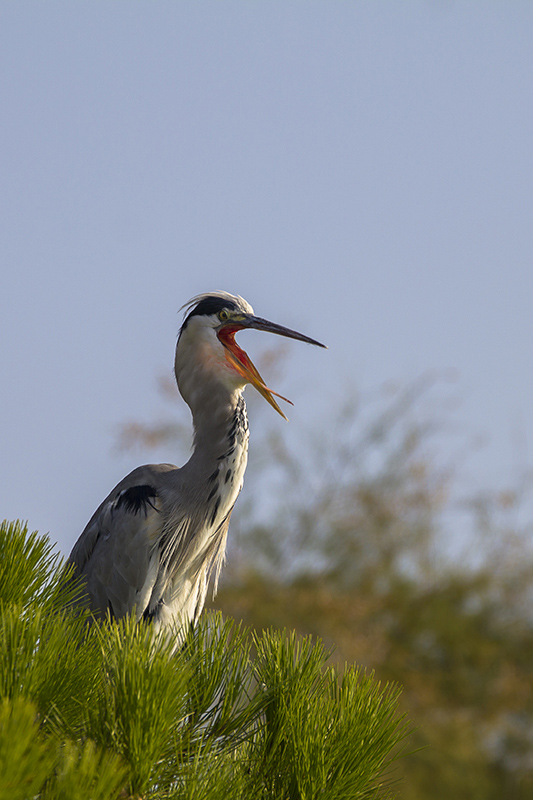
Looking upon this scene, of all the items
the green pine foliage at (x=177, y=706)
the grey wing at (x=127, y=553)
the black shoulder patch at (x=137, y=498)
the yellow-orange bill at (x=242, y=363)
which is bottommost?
the green pine foliage at (x=177, y=706)

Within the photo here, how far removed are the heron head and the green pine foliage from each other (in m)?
1.51

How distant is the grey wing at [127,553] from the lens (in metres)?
2.96

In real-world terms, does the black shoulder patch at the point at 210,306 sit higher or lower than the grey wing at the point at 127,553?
higher

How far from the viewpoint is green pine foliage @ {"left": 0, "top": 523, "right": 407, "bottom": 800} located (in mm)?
1221

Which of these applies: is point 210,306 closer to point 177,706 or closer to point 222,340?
point 222,340

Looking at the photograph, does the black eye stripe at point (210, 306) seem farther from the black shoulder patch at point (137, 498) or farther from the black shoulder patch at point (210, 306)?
the black shoulder patch at point (137, 498)

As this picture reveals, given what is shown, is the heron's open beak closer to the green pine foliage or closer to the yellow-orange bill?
the yellow-orange bill

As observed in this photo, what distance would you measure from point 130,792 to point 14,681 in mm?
242

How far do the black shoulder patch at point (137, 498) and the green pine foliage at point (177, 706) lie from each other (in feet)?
4.74

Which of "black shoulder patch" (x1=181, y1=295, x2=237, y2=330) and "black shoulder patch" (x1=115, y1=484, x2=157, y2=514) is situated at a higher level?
"black shoulder patch" (x1=181, y1=295, x2=237, y2=330)

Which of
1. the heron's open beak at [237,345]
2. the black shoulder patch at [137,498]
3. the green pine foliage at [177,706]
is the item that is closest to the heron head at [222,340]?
the heron's open beak at [237,345]

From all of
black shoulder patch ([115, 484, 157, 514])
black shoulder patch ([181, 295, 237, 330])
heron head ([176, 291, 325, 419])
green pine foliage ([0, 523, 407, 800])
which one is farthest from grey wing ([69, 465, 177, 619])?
green pine foliage ([0, 523, 407, 800])

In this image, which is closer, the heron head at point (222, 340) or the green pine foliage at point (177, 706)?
the green pine foliage at point (177, 706)

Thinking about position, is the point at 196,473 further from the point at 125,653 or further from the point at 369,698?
the point at 125,653
